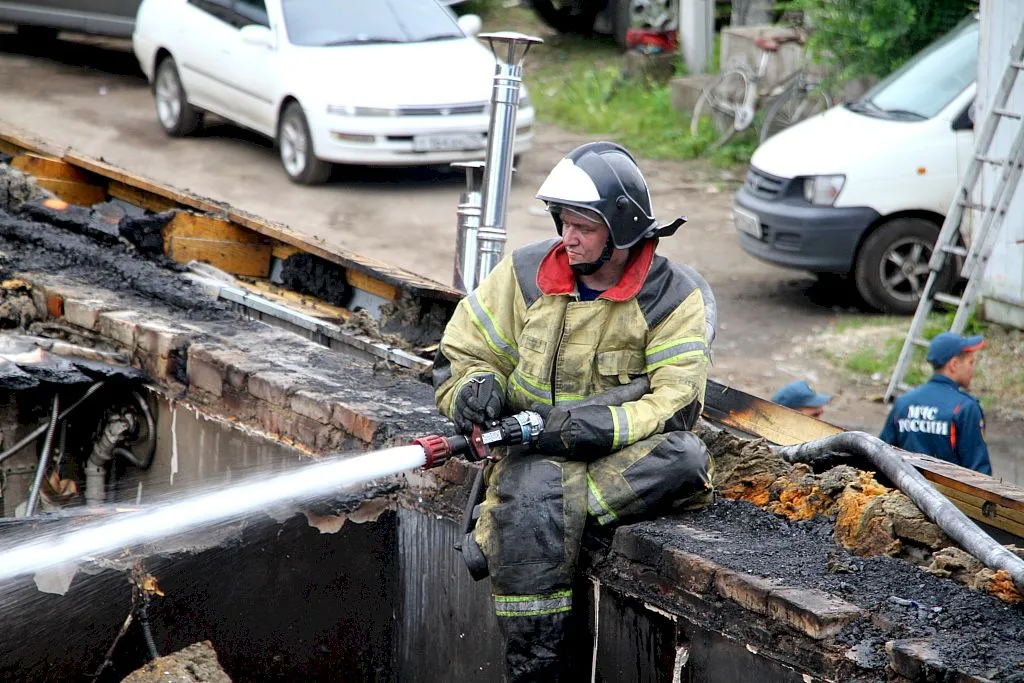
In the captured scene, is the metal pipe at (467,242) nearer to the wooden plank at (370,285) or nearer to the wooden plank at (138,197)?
the wooden plank at (370,285)

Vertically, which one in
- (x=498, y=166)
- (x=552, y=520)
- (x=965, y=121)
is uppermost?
(x=965, y=121)

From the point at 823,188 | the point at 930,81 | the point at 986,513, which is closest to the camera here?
the point at 986,513

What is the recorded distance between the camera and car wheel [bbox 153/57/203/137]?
1401 centimetres

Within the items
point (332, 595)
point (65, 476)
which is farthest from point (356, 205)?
point (332, 595)

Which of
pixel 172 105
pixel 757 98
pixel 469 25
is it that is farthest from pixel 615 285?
pixel 172 105

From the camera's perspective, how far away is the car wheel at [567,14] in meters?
19.1

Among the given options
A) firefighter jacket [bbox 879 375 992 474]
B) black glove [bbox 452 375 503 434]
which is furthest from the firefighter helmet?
firefighter jacket [bbox 879 375 992 474]

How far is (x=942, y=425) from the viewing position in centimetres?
606

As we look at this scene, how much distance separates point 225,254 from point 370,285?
1.19 metres

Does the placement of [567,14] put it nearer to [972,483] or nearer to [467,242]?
[467,242]

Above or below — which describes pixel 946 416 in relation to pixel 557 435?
below

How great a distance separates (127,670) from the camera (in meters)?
5.00

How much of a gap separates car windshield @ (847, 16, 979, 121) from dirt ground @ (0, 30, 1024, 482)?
166 centimetres

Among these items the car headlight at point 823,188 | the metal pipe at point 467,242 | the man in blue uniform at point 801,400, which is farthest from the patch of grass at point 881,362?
the metal pipe at point 467,242
